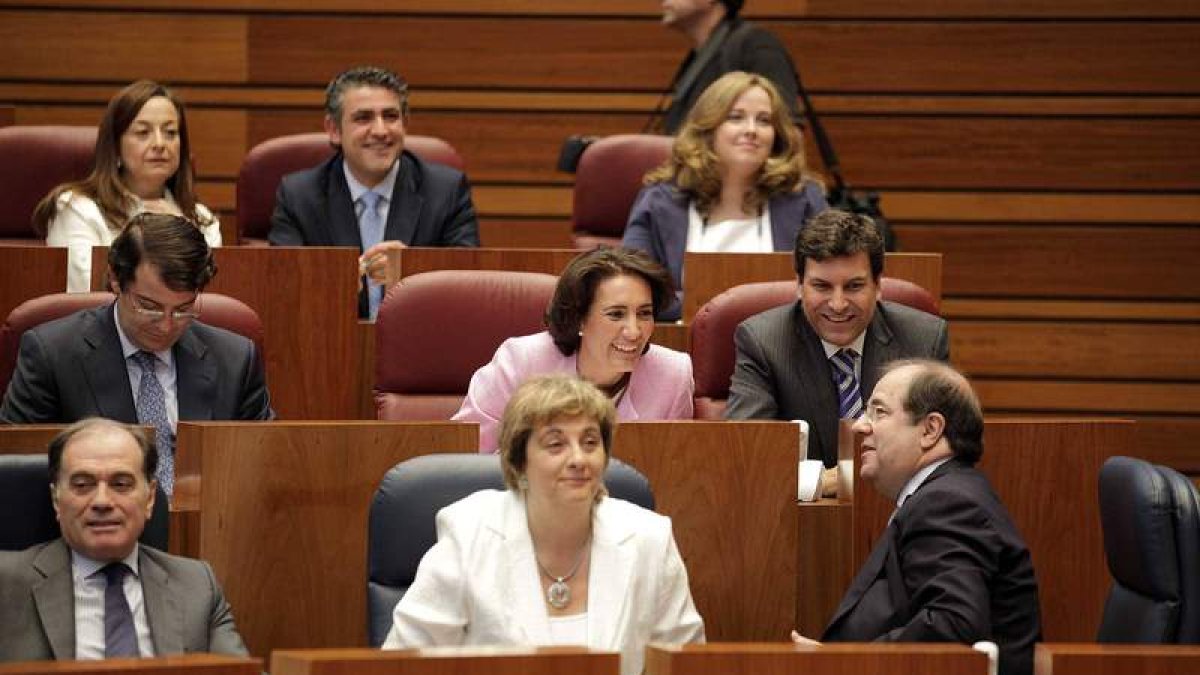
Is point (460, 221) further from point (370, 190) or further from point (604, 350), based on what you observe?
point (604, 350)

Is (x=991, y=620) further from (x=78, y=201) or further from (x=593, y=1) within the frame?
(x=593, y=1)

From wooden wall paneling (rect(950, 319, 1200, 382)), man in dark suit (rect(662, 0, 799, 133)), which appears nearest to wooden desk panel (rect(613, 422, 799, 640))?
man in dark suit (rect(662, 0, 799, 133))

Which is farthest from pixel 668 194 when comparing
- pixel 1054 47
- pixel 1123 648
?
pixel 1123 648

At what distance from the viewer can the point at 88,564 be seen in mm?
2598

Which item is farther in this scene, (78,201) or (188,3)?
(188,3)

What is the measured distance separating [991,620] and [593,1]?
318 centimetres

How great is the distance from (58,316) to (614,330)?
944mm

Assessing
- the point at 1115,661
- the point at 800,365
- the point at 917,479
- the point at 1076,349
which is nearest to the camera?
the point at 1115,661

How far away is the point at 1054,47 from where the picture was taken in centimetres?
536

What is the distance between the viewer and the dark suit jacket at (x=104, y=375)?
10.5ft

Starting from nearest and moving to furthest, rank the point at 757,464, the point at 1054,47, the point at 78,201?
the point at 757,464 → the point at 78,201 → the point at 1054,47

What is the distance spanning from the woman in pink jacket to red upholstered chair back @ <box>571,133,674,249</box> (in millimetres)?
1324

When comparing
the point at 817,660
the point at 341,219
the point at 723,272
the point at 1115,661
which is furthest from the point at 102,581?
the point at 341,219

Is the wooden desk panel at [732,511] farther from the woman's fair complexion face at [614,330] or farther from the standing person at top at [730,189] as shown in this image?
the standing person at top at [730,189]
